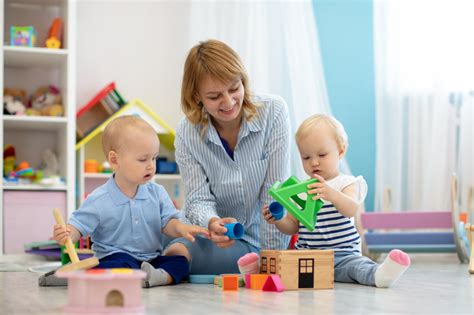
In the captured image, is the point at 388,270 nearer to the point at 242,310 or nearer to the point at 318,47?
the point at 242,310

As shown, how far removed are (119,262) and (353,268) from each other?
1.78 ft

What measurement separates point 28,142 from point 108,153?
162 cm

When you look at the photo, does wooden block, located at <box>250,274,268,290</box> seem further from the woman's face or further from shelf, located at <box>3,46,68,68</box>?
Answer: shelf, located at <box>3,46,68,68</box>

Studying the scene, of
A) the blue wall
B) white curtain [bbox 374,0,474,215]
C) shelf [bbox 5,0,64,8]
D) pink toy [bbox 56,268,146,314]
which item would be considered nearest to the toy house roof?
shelf [bbox 5,0,64,8]

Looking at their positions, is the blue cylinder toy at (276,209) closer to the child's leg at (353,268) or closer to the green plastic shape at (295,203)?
the green plastic shape at (295,203)

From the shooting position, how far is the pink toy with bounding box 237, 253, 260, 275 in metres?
1.67

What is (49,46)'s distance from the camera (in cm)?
309

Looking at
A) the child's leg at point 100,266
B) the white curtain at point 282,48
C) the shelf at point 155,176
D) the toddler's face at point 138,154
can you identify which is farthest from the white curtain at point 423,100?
the child's leg at point 100,266

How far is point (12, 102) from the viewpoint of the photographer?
3078 mm

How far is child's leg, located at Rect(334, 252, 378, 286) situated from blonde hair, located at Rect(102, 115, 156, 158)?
1.82 feet

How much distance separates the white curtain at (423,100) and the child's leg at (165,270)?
1.56m

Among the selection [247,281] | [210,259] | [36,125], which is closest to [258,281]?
[247,281]

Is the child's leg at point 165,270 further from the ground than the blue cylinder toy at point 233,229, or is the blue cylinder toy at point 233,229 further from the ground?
the blue cylinder toy at point 233,229

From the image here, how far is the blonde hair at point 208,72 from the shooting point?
1682 millimetres
